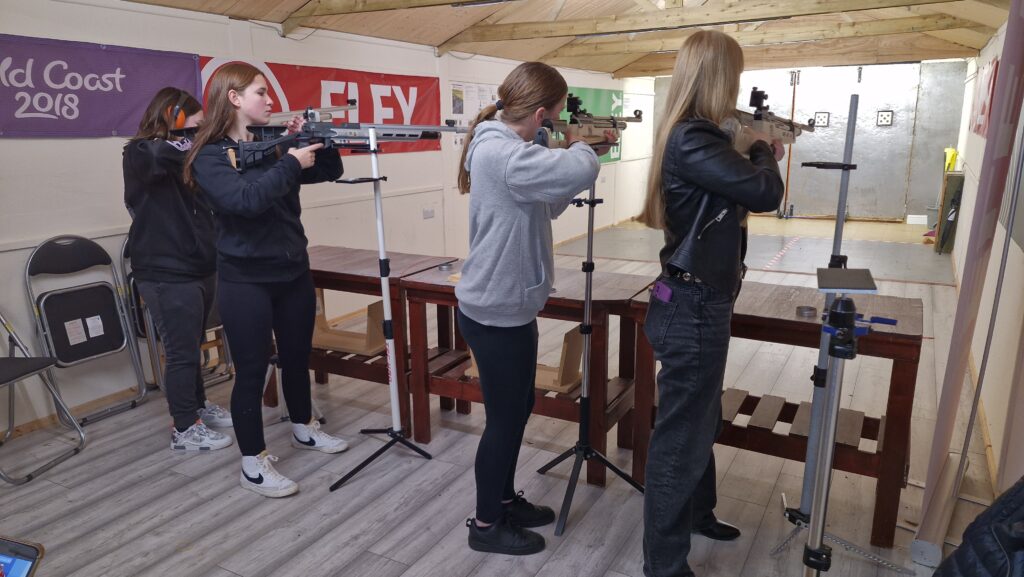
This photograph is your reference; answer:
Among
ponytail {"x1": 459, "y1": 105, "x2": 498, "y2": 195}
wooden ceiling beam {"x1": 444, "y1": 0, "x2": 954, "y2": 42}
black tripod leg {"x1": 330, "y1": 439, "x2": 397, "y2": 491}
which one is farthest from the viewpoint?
wooden ceiling beam {"x1": 444, "y1": 0, "x2": 954, "y2": 42}

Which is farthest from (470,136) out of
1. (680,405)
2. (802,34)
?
(802,34)

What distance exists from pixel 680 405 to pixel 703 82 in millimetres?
840

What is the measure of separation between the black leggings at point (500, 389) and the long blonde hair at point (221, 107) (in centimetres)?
113

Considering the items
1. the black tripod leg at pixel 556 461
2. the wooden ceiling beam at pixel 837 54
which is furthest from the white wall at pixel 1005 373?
the wooden ceiling beam at pixel 837 54

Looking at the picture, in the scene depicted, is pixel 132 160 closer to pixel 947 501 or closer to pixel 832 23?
pixel 947 501

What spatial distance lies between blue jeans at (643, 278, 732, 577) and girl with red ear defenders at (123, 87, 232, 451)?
6.82 ft

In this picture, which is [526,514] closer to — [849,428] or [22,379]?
[849,428]

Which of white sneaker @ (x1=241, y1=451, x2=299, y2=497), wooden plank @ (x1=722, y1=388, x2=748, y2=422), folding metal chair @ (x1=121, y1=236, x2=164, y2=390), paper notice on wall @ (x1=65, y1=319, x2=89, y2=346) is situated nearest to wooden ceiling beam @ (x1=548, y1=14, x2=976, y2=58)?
wooden plank @ (x1=722, y1=388, x2=748, y2=422)

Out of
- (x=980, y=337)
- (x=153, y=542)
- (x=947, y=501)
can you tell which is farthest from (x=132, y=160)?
(x=980, y=337)

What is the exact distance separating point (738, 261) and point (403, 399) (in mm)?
1797

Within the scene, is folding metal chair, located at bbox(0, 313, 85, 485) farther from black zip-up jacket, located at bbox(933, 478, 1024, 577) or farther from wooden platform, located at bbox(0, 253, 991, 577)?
black zip-up jacket, located at bbox(933, 478, 1024, 577)

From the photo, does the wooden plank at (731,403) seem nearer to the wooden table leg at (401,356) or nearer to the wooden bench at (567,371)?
the wooden bench at (567,371)

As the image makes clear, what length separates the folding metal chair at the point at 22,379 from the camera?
268cm

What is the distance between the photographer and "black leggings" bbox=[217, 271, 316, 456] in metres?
2.38
